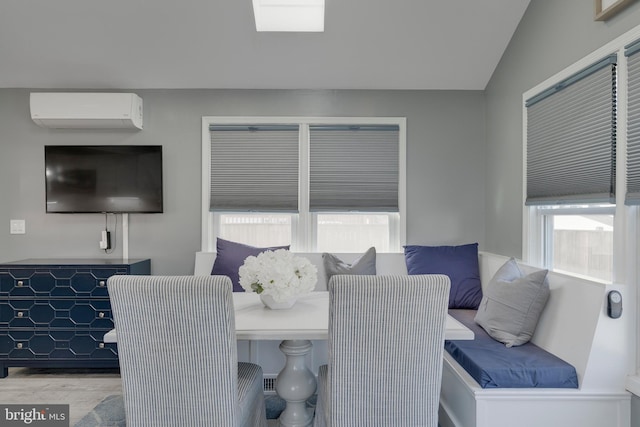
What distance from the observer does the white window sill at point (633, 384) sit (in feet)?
5.80

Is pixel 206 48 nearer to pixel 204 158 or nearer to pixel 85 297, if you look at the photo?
pixel 204 158

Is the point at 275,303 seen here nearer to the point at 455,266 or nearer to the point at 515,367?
the point at 515,367

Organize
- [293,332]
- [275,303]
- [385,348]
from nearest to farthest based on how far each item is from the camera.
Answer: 1. [385,348]
2. [293,332]
3. [275,303]

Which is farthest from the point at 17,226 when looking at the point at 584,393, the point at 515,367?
the point at 584,393

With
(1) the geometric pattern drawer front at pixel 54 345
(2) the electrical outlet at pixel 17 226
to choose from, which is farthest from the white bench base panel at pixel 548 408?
(2) the electrical outlet at pixel 17 226

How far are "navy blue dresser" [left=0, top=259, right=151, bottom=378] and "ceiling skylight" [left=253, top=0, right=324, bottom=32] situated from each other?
2.14 meters

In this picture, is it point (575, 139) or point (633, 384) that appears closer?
point (633, 384)

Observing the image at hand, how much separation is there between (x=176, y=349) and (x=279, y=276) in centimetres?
54

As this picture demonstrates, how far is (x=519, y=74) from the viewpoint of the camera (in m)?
2.83

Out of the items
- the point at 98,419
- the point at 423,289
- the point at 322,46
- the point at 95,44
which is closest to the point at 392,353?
the point at 423,289

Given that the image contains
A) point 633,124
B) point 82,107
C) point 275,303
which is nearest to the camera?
point 633,124

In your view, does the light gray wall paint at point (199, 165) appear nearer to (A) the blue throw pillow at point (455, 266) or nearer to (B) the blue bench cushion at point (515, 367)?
(A) the blue throw pillow at point (455, 266)

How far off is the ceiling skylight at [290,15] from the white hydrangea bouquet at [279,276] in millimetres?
1879

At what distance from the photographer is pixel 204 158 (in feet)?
11.2
